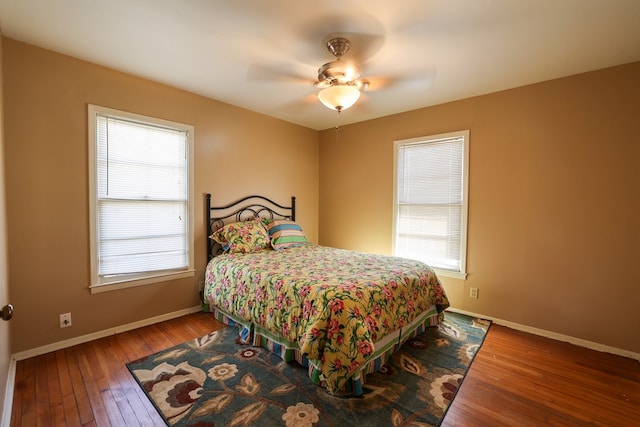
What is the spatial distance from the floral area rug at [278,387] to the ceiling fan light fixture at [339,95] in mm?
2150

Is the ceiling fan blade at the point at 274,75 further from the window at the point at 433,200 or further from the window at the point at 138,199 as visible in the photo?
the window at the point at 433,200

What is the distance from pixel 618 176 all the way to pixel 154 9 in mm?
3863

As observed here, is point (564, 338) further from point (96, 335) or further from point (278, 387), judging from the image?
point (96, 335)

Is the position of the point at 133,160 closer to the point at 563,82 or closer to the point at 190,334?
Answer: the point at 190,334

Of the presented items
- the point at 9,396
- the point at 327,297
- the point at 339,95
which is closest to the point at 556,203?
the point at 339,95

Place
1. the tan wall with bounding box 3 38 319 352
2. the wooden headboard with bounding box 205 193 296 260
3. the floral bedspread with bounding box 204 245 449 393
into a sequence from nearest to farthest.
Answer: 1. the floral bedspread with bounding box 204 245 449 393
2. the tan wall with bounding box 3 38 319 352
3. the wooden headboard with bounding box 205 193 296 260

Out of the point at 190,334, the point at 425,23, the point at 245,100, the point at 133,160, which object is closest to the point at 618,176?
the point at 425,23

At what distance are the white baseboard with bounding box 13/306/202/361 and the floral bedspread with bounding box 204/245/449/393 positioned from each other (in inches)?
14.8

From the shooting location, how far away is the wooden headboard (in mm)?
3393

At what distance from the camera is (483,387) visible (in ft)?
6.56

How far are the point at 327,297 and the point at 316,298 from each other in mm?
92

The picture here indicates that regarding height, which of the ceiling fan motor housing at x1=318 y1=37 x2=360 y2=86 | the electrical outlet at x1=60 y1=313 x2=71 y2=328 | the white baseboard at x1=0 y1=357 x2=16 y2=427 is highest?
the ceiling fan motor housing at x1=318 y1=37 x2=360 y2=86

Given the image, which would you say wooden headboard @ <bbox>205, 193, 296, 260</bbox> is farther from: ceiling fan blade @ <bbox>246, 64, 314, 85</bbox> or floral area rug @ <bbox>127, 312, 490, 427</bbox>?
ceiling fan blade @ <bbox>246, 64, 314, 85</bbox>

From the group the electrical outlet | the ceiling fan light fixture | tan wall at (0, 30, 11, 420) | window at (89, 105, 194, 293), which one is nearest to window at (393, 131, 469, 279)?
the ceiling fan light fixture
